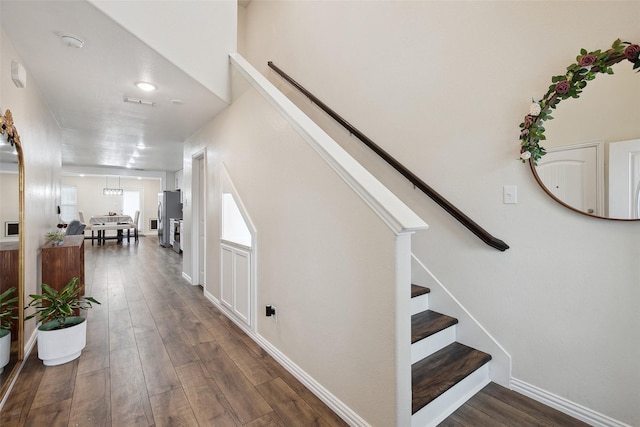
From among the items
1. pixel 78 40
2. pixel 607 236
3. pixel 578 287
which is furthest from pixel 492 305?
pixel 78 40

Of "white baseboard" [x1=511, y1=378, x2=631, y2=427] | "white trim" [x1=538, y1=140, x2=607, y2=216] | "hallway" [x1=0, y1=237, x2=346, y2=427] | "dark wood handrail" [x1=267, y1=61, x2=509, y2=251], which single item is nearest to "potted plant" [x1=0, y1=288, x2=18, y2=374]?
"hallway" [x1=0, y1=237, x2=346, y2=427]

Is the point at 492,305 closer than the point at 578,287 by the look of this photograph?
No

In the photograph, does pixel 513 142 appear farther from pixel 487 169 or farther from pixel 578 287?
pixel 578 287

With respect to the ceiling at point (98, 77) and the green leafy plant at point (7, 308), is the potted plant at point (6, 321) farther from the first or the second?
the ceiling at point (98, 77)

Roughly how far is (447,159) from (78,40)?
2.75m

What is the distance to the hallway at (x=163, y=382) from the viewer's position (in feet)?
5.52

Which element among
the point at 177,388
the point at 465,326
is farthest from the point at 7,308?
the point at 465,326

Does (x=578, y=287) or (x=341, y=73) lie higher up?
(x=341, y=73)

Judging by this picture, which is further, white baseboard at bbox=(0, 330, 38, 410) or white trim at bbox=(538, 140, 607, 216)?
white baseboard at bbox=(0, 330, 38, 410)

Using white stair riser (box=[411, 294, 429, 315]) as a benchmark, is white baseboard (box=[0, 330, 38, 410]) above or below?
below

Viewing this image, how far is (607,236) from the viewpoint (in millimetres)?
Answer: 1559

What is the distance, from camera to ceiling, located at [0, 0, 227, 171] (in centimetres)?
176

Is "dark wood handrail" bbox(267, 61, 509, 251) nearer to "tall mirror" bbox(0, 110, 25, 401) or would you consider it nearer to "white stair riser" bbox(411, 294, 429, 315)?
"white stair riser" bbox(411, 294, 429, 315)

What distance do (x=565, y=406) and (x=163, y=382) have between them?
8.42ft
